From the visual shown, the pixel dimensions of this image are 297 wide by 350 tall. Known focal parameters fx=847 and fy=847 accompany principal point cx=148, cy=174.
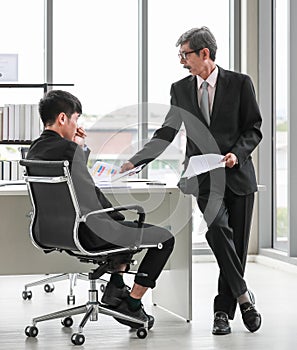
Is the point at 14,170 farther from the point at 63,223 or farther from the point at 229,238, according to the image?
the point at 229,238

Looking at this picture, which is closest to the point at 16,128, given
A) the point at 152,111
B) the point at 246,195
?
the point at 152,111

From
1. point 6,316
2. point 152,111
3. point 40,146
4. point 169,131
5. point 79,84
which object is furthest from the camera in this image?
point 152,111

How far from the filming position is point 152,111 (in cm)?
831

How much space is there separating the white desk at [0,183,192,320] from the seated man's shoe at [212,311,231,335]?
370 mm

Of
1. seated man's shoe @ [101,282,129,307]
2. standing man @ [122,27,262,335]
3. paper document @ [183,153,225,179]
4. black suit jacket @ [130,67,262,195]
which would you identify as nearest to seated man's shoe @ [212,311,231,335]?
standing man @ [122,27,262,335]

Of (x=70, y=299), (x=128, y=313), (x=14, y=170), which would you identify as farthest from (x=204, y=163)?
(x=14, y=170)

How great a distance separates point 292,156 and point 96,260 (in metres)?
3.20

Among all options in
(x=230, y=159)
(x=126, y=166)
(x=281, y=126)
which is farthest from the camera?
(x=281, y=126)

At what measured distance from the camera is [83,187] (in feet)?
13.9

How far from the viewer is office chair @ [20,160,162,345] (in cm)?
421

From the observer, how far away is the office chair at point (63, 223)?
4.21 meters

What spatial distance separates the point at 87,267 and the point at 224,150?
1.25 m

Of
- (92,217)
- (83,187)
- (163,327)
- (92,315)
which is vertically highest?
(83,187)

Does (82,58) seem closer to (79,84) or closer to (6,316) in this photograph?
(79,84)
